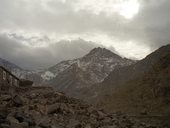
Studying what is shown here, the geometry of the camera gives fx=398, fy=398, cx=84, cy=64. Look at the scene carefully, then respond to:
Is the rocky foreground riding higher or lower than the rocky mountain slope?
lower

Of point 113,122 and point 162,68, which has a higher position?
point 162,68

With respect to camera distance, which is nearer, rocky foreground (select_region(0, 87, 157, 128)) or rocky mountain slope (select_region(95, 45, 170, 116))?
rocky foreground (select_region(0, 87, 157, 128))

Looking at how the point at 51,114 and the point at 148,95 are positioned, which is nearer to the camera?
the point at 51,114

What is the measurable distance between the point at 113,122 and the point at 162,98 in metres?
42.2

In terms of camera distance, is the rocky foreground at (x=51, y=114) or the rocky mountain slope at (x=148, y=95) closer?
the rocky foreground at (x=51, y=114)

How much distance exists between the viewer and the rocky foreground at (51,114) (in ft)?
89.5

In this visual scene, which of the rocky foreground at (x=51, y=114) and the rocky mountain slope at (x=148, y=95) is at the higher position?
the rocky mountain slope at (x=148, y=95)

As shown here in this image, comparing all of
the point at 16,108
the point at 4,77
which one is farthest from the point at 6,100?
the point at 4,77

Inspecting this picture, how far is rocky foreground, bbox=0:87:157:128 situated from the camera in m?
27.3

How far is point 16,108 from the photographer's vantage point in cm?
3150

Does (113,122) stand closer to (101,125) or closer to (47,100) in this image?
(101,125)

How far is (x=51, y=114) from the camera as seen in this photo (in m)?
32.1

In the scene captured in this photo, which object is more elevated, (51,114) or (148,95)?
(148,95)

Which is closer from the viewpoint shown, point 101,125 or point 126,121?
point 101,125
